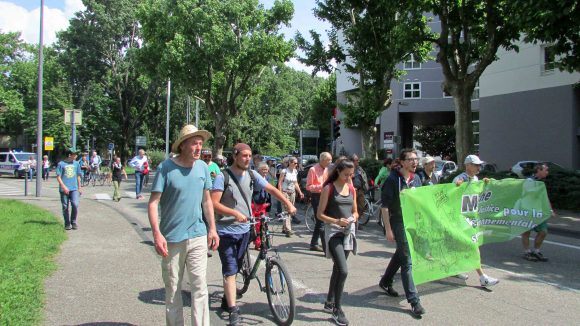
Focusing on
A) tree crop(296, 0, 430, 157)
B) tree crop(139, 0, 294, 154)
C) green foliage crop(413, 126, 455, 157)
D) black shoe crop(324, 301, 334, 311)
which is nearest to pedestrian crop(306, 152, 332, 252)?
black shoe crop(324, 301, 334, 311)

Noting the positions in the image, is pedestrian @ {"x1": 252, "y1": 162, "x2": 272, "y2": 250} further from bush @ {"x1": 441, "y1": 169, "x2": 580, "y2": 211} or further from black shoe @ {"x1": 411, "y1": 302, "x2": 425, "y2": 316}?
bush @ {"x1": 441, "y1": 169, "x2": 580, "y2": 211}

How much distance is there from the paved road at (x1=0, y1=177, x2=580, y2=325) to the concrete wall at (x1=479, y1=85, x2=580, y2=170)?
17376mm

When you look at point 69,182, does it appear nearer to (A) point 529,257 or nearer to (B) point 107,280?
(B) point 107,280

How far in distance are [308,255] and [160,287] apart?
2.91 metres

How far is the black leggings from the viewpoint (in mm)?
4926

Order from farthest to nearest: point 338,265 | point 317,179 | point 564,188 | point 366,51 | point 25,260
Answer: point 366,51, point 564,188, point 317,179, point 25,260, point 338,265

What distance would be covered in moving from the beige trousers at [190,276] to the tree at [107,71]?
38.5 metres

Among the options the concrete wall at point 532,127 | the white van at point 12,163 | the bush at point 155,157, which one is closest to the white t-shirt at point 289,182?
the concrete wall at point 532,127

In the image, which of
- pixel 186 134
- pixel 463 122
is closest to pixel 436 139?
pixel 463 122

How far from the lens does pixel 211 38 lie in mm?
27812

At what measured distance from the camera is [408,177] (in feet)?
18.8

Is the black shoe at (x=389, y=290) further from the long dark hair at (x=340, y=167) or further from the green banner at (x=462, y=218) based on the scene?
the long dark hair at (x=340, y=167)

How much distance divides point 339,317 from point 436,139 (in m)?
54.9

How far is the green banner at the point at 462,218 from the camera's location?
18.3 feet
